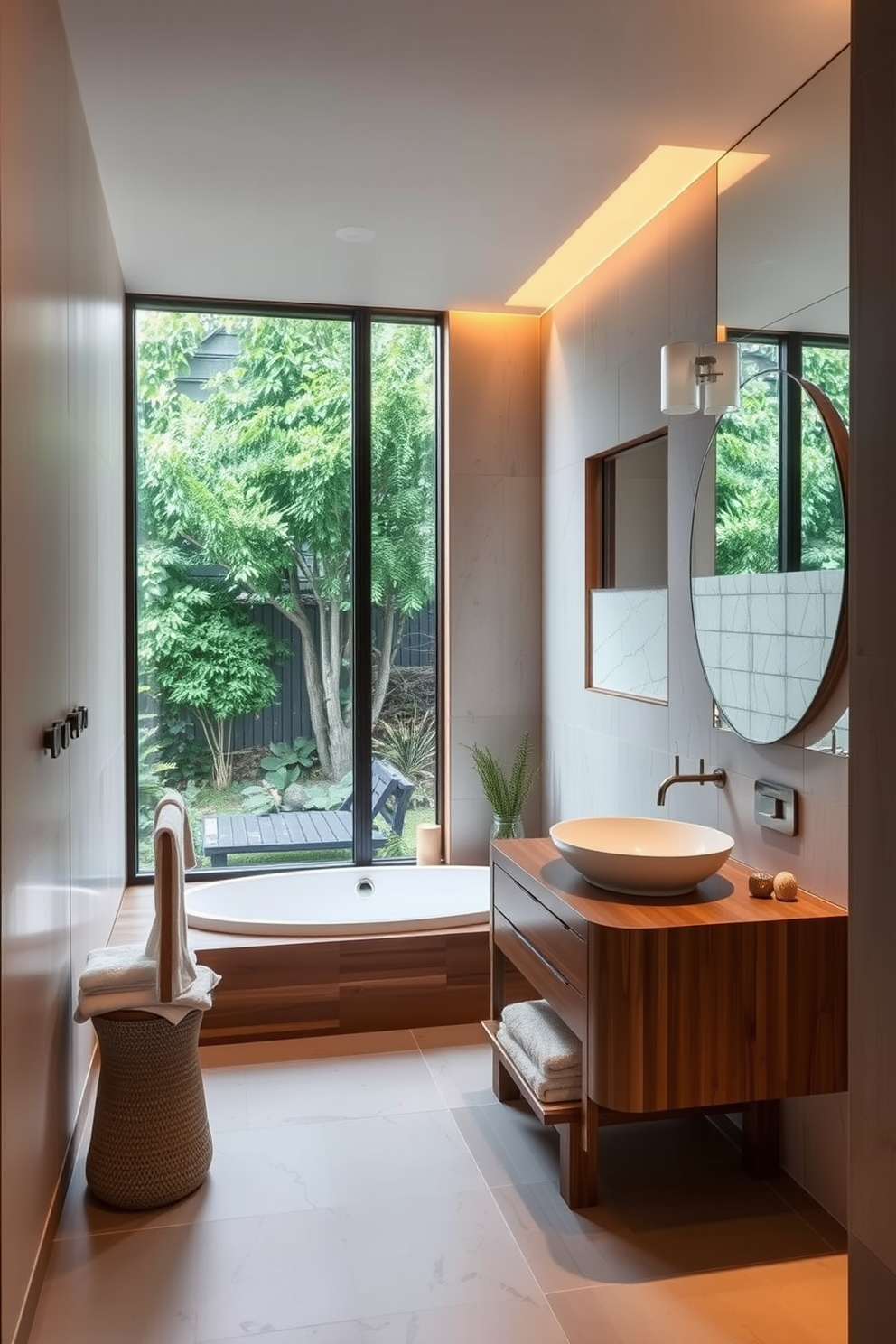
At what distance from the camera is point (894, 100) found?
4.67 feet

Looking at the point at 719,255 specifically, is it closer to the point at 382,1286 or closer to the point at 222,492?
the point at 222,492

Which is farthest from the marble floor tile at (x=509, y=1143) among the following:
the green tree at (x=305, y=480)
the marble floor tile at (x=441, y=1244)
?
the green tree at (x=305, y=480)

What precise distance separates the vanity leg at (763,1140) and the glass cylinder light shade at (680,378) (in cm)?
178

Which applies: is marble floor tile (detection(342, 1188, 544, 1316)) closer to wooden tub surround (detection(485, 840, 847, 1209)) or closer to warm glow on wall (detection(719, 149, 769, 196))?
wooden tub surround (detection(485, 840, 847, 1209))

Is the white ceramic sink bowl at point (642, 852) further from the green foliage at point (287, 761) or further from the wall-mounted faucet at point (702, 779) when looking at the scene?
the green foliage at point (287, 761)

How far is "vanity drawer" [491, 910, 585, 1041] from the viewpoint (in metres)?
2.47

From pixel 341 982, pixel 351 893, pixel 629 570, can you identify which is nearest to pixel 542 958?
pixel 341 982

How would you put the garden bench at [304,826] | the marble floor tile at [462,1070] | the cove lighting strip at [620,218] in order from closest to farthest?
the cove lighting strip at [620,218], the marble floor tile at [462,1070], the garden bench at [304,826]

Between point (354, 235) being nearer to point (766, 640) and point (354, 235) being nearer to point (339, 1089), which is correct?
point (766, 640)

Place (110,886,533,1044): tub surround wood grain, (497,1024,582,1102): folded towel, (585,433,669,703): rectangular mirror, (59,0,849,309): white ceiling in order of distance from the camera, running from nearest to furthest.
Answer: (59,0,849,309): white ceiling < (497,1024,582,1102): folded towel < (585,433,669,703): rectangular mirror < (110,886,533,1044): tub surround wood grain

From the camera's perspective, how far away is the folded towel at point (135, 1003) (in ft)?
8.36

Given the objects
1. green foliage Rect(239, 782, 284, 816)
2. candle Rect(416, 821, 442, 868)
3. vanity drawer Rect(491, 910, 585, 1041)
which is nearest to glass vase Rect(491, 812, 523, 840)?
candle Rect(416, 821, 442, 868)

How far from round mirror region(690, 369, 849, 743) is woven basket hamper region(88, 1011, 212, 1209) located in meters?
1.64

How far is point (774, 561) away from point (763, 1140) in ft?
4.70
